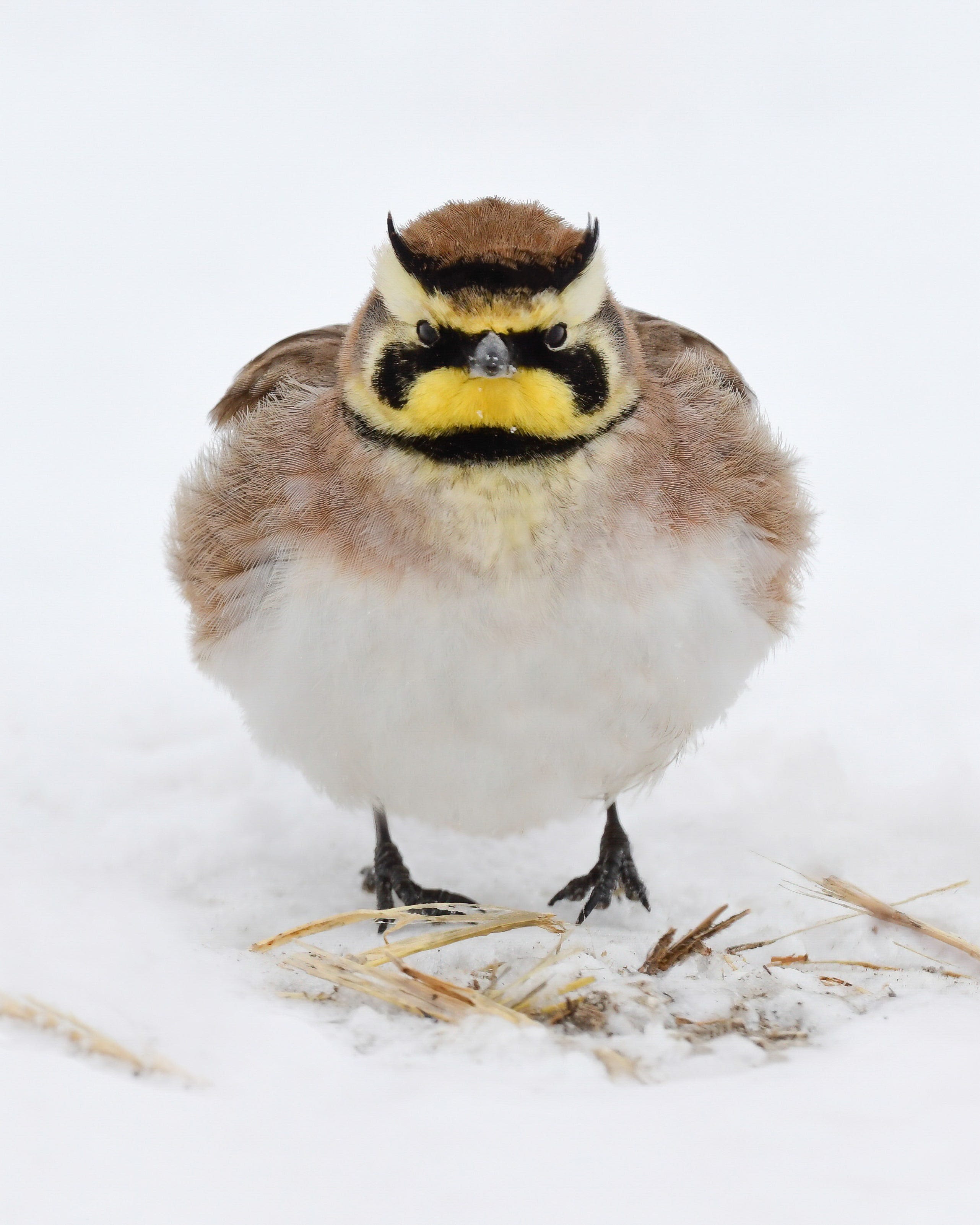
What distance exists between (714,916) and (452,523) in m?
1.30

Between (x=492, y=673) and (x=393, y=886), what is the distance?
140cm

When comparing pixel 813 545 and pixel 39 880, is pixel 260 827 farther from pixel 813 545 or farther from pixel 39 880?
pixel 813 545

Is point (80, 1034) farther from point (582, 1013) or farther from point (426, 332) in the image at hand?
point (426, 332)

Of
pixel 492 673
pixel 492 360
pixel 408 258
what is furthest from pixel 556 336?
pixel 492 673

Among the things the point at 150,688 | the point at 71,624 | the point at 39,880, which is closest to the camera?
the point at 39,880

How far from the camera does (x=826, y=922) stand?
3719 millimetres

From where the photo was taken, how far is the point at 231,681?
154 inches

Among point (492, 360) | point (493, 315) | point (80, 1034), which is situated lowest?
point (80, 1034)

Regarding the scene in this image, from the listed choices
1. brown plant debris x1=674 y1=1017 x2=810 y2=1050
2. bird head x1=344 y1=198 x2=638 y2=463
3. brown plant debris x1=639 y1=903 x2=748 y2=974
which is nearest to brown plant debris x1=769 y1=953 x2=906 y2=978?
brown plant debris x1=639 y1=903 x2=748 y2=974

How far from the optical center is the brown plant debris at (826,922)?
354 centimetres

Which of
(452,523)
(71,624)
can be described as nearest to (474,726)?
(452,523)

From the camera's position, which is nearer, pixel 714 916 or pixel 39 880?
pixel 714 916

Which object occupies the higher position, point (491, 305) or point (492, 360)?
point (491, 305)

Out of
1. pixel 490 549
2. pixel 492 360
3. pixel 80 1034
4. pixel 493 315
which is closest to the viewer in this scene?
pixel 80 1034
